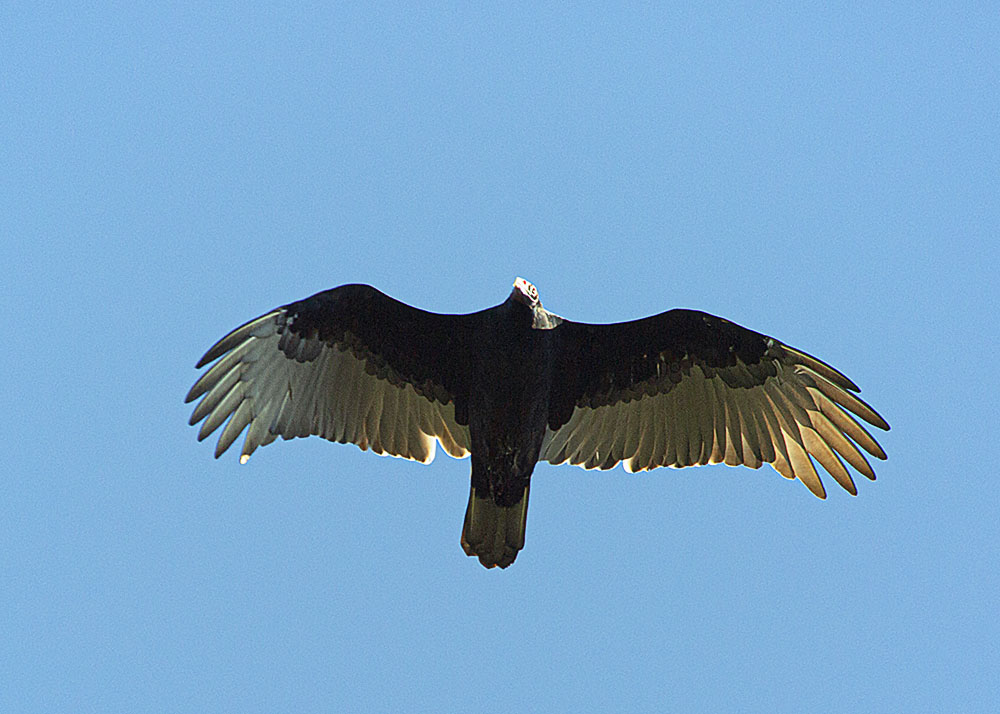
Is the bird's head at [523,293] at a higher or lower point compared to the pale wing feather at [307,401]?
higher

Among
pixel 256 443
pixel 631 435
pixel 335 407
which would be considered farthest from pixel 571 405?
pixel 256 443

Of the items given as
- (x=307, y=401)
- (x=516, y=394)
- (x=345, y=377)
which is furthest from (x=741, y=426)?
(x=307, y=401)

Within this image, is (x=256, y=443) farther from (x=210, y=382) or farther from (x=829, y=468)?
(x=829, y=468)

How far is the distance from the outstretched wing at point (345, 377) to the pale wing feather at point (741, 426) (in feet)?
2.77

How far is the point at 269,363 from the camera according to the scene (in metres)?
7.23

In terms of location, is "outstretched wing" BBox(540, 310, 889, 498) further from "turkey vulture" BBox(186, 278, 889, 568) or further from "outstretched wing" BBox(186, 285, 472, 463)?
"outstretched wing" BBox(186, 285, 472, 463)

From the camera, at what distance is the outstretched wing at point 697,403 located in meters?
7.29

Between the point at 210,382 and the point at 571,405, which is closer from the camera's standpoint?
the point at 210,382

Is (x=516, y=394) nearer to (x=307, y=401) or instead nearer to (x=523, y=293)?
(x=523, y=293)

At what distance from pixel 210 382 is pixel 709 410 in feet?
10.6

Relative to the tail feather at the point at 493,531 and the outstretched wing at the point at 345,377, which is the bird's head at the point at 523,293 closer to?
the outstretched wing at the point at 345,377

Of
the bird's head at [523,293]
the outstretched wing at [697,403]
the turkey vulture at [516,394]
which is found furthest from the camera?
the outstretched wing at [697,403]

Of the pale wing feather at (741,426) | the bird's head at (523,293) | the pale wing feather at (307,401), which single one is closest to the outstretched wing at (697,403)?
the pale wing feather at (741,426)

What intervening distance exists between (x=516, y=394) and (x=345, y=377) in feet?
3.99
